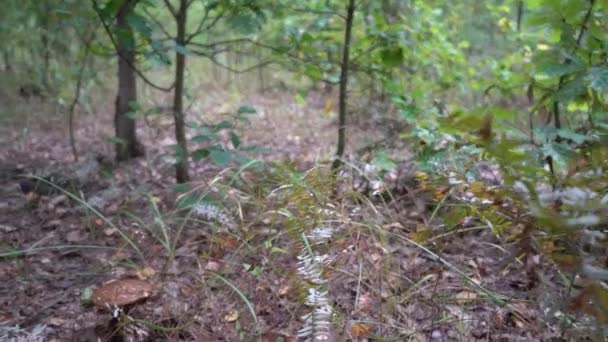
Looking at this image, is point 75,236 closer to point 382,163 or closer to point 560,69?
point 382,163

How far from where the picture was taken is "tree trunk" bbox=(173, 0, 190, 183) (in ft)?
11.7

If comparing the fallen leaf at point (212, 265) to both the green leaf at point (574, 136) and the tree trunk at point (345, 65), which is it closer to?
the tree trunk at point (345, 65)

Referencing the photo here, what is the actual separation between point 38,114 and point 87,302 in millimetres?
4496

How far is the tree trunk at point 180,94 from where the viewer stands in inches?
140

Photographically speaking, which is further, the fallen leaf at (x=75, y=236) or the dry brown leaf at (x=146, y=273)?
the fallen leaf at (x=75, y=236)

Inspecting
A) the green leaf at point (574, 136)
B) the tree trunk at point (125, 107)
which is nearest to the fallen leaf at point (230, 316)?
the green leaf at point (574, 136)

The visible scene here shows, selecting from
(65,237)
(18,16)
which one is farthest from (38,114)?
(65,237)

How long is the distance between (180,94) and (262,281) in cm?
191

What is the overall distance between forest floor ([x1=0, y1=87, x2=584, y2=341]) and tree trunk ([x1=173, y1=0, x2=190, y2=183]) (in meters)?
0.42

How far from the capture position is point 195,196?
2932 millimetres

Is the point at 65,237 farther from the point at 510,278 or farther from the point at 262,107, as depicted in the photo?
the point at 262,107

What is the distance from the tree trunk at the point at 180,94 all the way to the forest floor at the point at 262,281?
16.5 inches

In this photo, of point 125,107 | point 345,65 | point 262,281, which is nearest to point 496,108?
point 345,65

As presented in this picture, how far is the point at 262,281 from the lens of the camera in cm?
231
